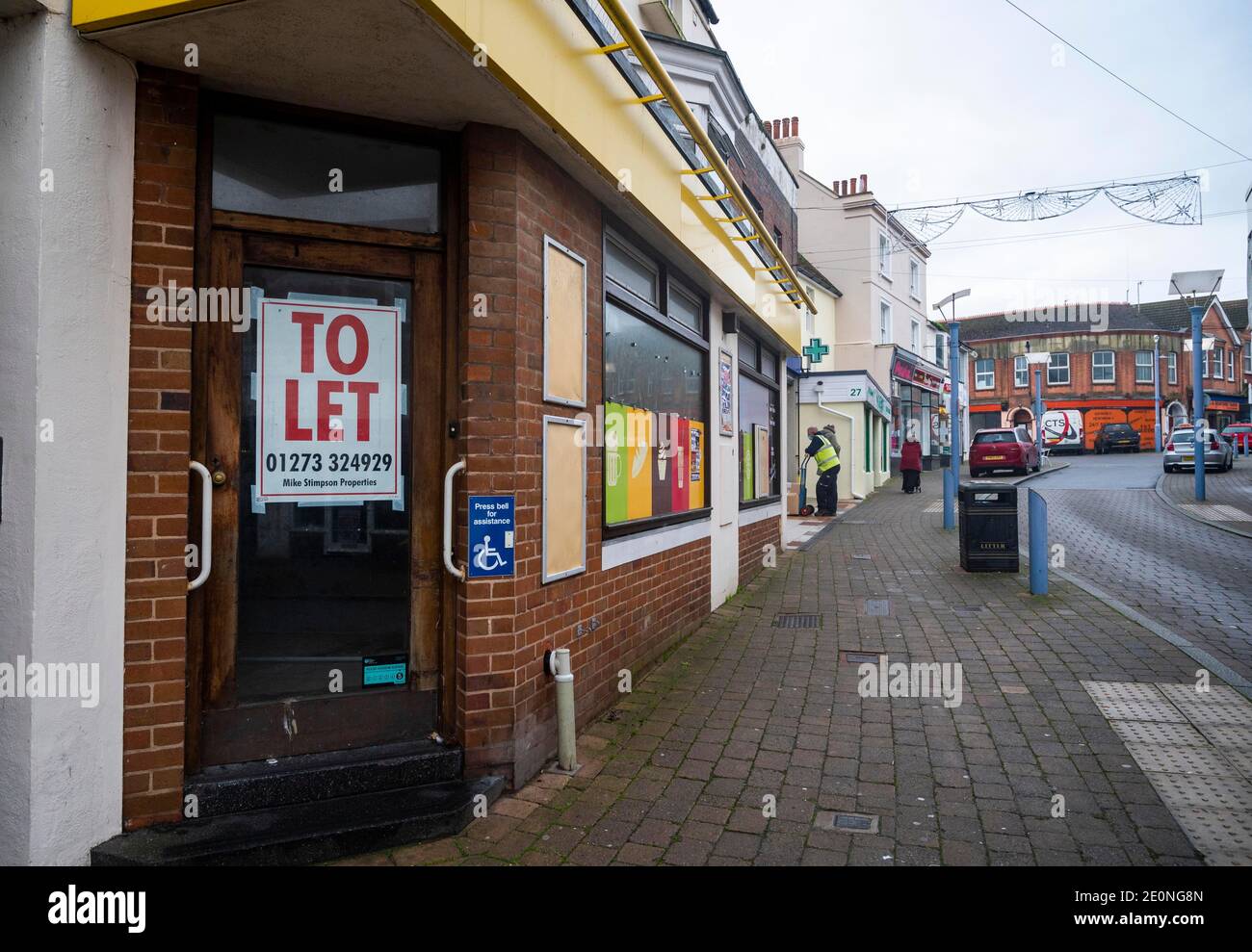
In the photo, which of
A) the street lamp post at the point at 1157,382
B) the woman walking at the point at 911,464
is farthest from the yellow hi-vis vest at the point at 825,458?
the street lamp post at the point at 1157,382

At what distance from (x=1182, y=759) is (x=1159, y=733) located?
1.36ft

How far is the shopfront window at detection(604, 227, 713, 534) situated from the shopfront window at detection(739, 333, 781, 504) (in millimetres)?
1862

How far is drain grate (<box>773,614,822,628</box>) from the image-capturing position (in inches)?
298

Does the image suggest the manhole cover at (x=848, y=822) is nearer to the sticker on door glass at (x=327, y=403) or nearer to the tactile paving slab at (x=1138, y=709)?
the tactile paving slab at (x=1138, y=709)

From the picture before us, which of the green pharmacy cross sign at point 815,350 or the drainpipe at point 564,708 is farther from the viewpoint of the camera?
the green pharmacy cross sign at point 815,350

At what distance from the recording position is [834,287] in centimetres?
2761

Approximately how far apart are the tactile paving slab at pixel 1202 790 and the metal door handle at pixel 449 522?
11.6 ft

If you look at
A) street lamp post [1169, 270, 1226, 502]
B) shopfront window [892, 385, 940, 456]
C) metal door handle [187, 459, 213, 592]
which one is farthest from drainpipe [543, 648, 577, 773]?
shopfront window [892, 385, 940, 456]

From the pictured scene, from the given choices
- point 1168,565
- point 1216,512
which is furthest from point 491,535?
point 1216,512

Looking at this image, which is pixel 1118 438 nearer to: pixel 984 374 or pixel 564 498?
pixel 984 374

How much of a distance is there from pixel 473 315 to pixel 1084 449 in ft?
153

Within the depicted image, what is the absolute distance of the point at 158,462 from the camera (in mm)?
3281

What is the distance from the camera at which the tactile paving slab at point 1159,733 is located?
14.6ft
